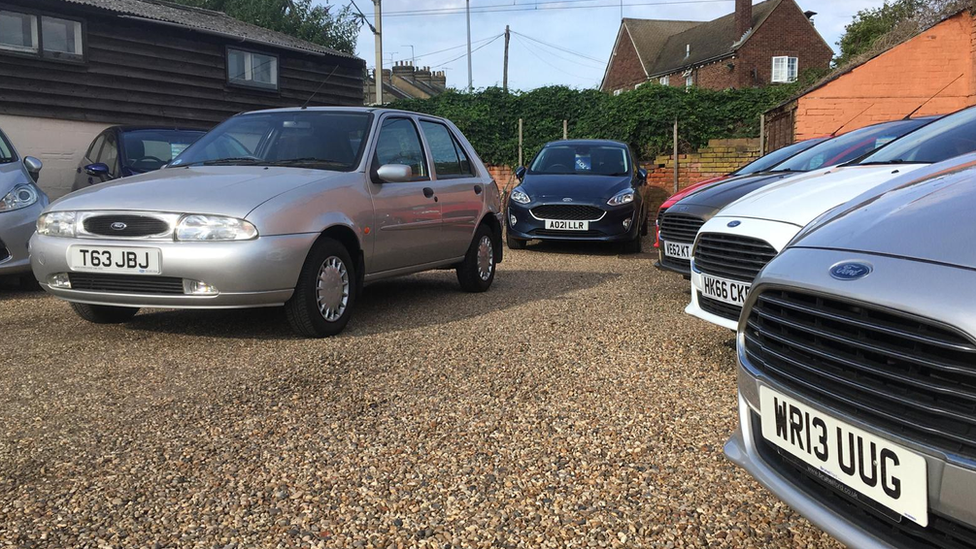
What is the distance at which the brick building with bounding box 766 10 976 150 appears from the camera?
13344 mm

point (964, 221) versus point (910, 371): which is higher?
point (964, 221)

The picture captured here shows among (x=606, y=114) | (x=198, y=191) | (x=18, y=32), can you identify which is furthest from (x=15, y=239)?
(x=606, y=114)

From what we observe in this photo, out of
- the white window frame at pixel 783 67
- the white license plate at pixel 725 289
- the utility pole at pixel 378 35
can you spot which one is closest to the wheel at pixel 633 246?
the white license plate at pixel 725 289

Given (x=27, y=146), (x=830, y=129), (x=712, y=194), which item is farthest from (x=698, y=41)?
(x=712, y=194)

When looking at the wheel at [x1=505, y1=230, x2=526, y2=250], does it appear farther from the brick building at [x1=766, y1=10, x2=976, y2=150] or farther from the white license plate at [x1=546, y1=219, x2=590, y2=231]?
the brick building at [x1=766, y1=10, x2=976, y2=150]

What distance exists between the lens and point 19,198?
677cm

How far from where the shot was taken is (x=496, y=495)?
272 cm

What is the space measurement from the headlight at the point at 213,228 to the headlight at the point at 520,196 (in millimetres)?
6544

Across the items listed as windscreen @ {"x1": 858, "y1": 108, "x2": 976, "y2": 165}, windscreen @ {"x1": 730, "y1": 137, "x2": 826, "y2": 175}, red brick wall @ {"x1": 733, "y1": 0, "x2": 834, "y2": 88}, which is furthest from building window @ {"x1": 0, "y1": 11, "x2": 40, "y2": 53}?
red brick wall @ {"x1": 733, "y1": 0, "x2": 834, "y2": 88}

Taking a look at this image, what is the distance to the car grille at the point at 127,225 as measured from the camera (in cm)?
453

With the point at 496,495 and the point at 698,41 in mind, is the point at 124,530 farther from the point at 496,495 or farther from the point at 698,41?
the point at 698,41

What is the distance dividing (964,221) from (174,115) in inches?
715

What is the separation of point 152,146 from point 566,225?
17.5ft

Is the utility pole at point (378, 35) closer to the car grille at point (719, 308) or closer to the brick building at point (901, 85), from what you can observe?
the brick building at point (901, 85)
